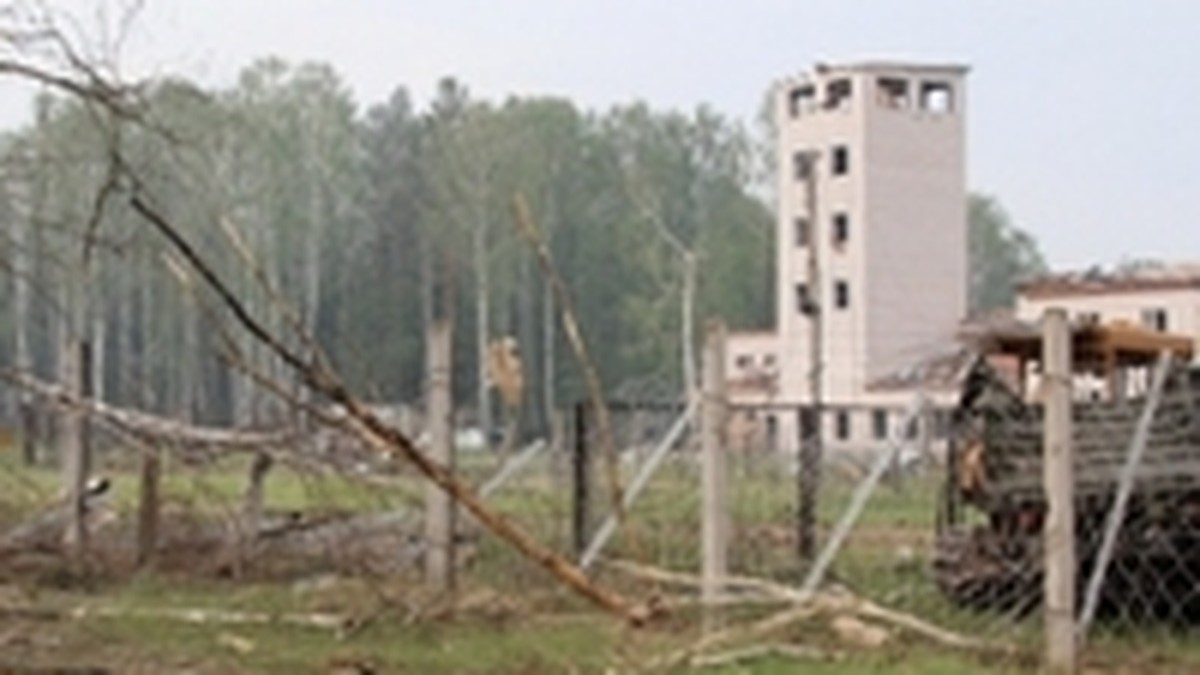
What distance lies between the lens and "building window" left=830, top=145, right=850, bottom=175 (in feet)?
168

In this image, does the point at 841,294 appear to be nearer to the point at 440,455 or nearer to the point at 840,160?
the point at 840,160

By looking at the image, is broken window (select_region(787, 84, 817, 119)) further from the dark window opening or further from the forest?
the dark window opening

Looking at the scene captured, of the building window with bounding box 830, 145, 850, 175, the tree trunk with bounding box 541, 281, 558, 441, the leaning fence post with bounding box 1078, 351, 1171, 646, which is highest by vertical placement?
the building window with bounding box 830, 145, 850, 175

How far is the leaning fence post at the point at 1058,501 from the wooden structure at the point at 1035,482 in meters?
0.95

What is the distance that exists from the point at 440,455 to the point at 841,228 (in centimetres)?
4050

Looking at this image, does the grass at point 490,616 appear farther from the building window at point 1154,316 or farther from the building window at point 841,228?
the building window at point 841,228

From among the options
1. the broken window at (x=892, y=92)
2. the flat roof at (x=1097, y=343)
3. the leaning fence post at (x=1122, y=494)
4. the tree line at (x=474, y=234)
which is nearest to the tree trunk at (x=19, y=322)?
the leaning fence post at (x=1122, y=494)

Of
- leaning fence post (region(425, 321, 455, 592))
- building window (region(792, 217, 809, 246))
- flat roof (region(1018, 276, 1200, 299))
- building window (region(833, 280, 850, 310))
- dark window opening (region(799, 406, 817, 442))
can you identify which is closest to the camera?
leaning fence post (region(425, 321, 455, 592))

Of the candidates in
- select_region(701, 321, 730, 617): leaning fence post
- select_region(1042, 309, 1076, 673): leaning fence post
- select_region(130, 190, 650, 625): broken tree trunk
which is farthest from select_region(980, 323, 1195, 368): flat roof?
select_region(130, 190, 650, 625): broken tree trunk

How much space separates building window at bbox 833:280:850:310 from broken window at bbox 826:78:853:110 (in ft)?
14.6

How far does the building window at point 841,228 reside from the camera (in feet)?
170

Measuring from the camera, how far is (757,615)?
11.0 meters

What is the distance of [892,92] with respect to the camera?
5216 cm

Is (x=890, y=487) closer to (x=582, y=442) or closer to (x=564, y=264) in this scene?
(x=582, y=442)
